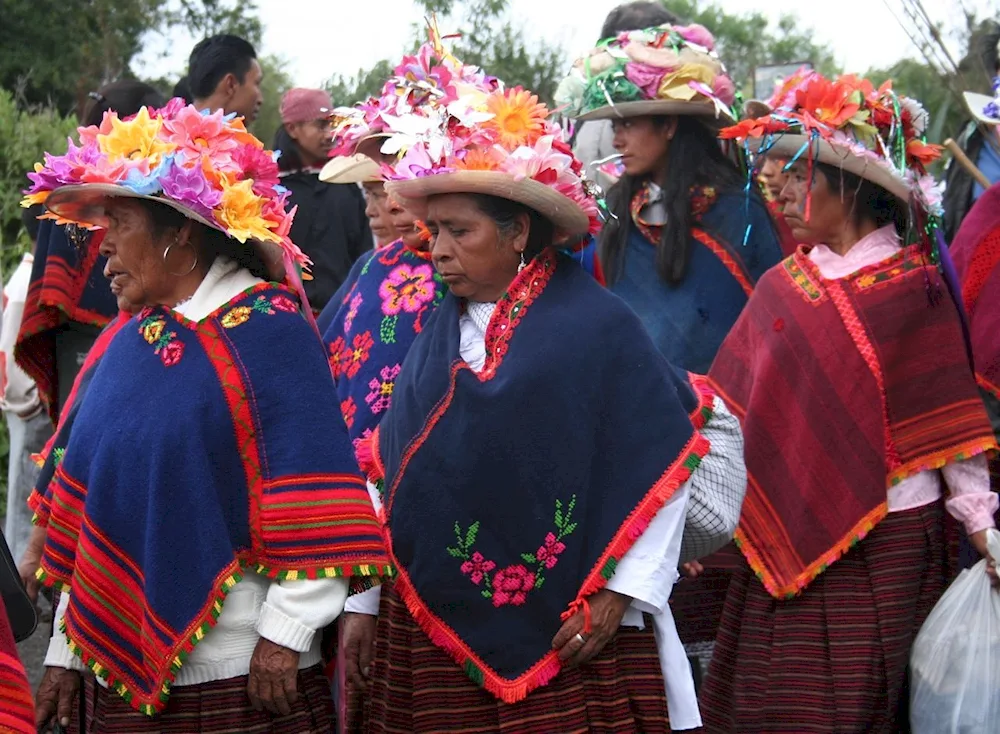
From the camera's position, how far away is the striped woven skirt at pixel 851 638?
4871mm

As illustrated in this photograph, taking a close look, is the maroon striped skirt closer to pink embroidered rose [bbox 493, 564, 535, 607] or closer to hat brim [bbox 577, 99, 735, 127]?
pink embroidered rose [bbox 493, 564, 535, 607]

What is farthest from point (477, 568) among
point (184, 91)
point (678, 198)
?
point (184, 91)

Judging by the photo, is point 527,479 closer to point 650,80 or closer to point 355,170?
point 355,170

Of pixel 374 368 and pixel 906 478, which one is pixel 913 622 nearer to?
pixel 906 478

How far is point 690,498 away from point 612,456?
258 millimetres

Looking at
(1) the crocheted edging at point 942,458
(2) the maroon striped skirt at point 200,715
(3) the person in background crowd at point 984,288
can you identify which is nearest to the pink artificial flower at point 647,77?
(3) the person in background crowd at point 984,288

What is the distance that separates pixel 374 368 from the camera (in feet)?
15.9

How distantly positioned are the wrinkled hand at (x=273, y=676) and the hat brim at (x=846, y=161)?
8.32ft

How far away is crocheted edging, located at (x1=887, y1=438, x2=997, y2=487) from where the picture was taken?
4.82 m

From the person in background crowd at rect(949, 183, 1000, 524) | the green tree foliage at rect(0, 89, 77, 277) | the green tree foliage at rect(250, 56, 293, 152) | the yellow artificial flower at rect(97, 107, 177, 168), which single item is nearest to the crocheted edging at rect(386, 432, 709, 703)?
the yellow artificial flower at rect(97, 107, 177, 168)

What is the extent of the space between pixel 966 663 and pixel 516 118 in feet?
7.57

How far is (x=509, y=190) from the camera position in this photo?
3785mm

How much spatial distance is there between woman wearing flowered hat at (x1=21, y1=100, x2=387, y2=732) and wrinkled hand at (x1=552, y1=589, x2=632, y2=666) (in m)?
0.50

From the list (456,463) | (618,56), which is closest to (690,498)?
(456,463)
